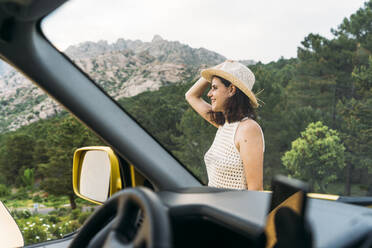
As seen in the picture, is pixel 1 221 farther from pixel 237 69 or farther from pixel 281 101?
pixel 281 101

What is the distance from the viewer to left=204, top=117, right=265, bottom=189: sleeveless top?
2059mm

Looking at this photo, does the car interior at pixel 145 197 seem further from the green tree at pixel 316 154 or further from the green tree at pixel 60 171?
the green tree at pixel 60 171

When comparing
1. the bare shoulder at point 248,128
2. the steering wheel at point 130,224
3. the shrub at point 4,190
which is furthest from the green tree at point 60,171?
the steering wheel at point 130,224

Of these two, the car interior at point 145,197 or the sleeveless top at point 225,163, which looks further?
the sleeveless top at point 225,163

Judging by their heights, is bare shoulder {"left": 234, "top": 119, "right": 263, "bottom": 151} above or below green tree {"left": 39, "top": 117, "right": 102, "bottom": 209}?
above

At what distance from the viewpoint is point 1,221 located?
1.68m

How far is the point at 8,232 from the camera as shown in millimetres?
1674

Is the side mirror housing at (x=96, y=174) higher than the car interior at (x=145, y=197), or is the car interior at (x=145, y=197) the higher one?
the car interior at (x=145, y=197)

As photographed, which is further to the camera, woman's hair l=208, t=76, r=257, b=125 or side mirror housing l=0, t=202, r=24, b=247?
woman's hair l=208, t=76, r=257, b=125

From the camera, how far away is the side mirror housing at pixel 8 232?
5.42 feet

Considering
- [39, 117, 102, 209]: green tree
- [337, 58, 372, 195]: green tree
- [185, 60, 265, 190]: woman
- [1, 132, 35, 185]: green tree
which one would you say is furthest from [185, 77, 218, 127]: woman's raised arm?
[337, 58, 372, 195]: green tree

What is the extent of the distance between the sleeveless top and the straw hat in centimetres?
24

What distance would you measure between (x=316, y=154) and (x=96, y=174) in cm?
686

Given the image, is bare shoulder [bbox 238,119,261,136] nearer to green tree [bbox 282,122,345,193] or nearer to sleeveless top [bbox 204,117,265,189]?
sleeveless top [bbox 204,117,265,189]
